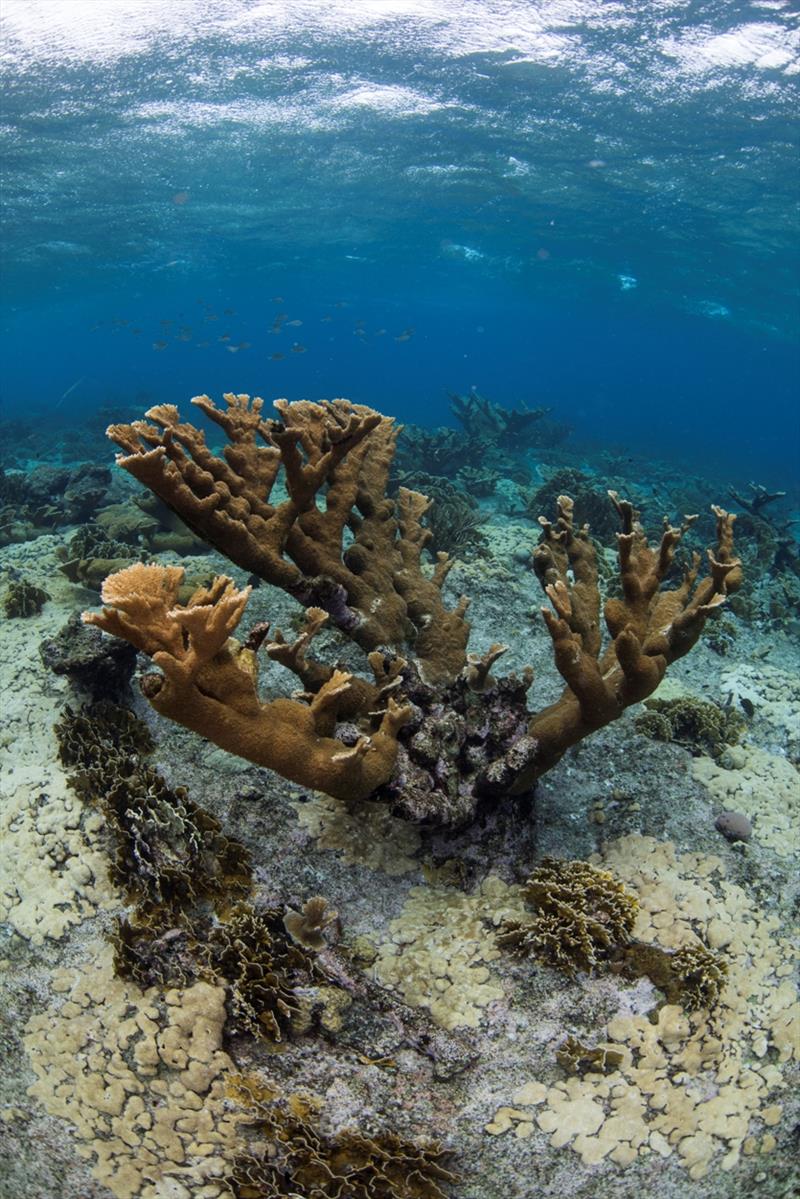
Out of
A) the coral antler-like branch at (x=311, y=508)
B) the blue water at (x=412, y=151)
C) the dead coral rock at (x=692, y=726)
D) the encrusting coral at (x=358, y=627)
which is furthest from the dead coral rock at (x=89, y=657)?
the blue water at (x=412, y=151)

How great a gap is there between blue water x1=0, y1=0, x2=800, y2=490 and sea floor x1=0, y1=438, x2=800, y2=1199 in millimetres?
18519

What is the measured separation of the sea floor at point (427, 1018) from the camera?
11.3 feet

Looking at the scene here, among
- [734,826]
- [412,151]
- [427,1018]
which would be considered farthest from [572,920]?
[412,151]

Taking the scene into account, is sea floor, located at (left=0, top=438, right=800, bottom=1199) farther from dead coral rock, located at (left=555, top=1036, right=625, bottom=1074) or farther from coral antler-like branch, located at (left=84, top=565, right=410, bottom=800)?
coral antler-like branch, located at (left=84, top=565, right=410, bottom=800)

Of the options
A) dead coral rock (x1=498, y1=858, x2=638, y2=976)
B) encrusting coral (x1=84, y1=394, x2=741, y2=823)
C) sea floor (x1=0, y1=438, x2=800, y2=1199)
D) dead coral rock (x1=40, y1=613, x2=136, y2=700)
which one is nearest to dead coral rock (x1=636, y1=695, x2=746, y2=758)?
sea floor (x1=0, y1=438, x2=800, y2=1199)

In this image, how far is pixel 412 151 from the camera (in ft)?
82.9

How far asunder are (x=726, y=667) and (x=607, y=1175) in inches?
233

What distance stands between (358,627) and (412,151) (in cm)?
2662

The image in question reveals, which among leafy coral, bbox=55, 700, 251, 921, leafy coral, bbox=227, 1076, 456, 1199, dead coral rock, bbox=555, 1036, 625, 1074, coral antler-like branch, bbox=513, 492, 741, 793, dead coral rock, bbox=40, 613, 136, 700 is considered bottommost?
leafy coral, bbox=227, 1076, 456, 1199

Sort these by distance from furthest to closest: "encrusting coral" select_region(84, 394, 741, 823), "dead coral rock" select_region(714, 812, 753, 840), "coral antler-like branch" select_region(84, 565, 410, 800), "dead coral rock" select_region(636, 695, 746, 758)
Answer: "dead coral rock" select_region(636, 695, 746, 758) → "dead coral rock" select_region(714, 812, 753, 840) → "encrusting coral" select_region(84, 394, 741, 823) → "coral antler-like branch" select_region(84, 565, 410, 800)

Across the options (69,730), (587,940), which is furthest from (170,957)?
(587,940)

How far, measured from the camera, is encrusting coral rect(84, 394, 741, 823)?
330cm

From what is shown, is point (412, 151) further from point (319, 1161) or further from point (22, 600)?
point (319, 1161)

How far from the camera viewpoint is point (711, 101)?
1862cm
